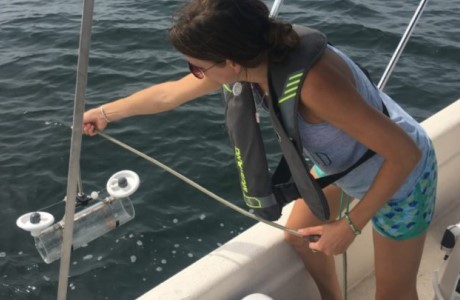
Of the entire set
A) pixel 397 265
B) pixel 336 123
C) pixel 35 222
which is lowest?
pixel 397 265

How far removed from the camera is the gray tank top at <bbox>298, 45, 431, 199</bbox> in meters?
1.76

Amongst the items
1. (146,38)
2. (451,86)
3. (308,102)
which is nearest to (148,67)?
(146,38)

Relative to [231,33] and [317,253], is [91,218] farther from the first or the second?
[231,33]

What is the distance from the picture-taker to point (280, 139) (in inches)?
71.2

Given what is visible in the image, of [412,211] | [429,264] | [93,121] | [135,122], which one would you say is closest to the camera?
[412,211]

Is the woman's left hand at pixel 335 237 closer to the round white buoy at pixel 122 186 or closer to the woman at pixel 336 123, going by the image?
the woman at pixel 336 123

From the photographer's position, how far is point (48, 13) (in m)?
8.45

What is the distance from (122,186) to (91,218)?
21 centimetres

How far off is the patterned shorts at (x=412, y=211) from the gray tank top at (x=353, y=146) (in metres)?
0.04

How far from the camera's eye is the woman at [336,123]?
1.54 meters

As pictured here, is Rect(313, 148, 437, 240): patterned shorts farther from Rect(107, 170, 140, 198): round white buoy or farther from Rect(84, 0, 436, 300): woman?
Rect(107, 170, 140, 198): round white buoy

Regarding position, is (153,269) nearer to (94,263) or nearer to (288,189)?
(94,263)

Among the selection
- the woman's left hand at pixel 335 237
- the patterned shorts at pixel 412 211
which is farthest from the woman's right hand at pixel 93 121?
the patterned shorts at pixel 412 211

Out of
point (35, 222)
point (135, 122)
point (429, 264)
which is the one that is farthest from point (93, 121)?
point (135, 122)
